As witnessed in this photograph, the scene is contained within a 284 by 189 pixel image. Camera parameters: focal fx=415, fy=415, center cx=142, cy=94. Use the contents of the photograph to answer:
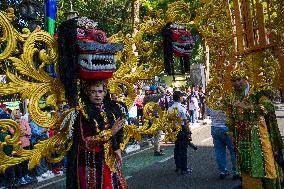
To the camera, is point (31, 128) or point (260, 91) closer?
point (260, 91)

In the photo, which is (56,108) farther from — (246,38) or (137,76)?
(246,38)

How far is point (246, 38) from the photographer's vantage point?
5.66 metres

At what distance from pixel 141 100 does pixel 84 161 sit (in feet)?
35.4

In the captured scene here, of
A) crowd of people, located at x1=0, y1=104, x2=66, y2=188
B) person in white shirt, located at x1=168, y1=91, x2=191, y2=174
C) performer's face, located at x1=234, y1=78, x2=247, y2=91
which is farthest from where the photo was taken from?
person in white shirt, located at x1=168, y1=91, x2=191, y2=174

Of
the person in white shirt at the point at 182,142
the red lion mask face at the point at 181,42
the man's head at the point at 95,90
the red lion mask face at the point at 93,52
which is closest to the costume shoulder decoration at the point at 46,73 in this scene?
the red lion mask face at the point at 93,52

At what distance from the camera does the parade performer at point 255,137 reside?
18.5ft

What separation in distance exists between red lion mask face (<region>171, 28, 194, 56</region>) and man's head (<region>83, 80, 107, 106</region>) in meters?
1.09

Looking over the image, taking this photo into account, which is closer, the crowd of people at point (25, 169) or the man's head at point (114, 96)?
the man's head at point (114, 96)

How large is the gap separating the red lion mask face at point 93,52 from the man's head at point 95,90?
0.46ft

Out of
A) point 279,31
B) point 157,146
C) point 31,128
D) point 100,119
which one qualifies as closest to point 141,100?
point 157,146

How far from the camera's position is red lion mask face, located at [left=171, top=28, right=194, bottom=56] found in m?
4.84

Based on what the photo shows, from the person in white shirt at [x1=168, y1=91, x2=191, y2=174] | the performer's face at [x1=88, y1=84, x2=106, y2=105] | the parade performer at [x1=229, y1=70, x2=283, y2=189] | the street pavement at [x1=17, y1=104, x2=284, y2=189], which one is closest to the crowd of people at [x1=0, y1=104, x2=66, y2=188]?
the street pavement at [x1=17, y1=104, x2=284, y2=189]

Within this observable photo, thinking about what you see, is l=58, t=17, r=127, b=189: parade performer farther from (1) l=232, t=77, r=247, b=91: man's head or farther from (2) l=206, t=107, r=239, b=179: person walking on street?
(2) l=206, t=107, r=239, b=179: person walking on street

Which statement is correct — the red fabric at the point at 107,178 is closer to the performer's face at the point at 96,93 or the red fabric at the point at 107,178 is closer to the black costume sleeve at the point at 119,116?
the black costume sleeve at the point at 119,116
